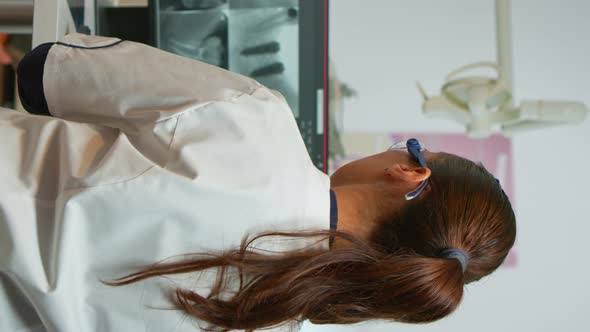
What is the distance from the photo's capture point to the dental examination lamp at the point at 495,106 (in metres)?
1.53

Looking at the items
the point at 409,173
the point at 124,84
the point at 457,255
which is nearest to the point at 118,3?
the point at 124,84

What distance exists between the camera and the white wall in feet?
4.83

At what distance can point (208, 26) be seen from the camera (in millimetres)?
1150

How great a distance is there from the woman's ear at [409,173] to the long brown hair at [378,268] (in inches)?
0.9

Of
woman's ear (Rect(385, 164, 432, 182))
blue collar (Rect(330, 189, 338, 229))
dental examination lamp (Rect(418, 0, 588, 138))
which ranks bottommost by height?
blue collar (Rect(330, 189, 338, 229))

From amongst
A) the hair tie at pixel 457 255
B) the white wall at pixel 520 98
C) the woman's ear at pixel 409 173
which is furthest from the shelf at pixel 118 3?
the hair tie at pixel 457 255

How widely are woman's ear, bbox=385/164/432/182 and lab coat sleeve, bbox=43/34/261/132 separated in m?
0.22

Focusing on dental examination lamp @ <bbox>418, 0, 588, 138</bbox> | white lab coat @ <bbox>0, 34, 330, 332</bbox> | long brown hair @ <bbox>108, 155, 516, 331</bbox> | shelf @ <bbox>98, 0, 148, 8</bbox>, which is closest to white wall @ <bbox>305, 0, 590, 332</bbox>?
dental examination lamp @ <bbox>418, 0, 588, 138</bbox>

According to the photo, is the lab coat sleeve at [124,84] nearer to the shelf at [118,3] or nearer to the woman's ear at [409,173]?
the woman's ear at [409,173]

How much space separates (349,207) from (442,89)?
92 cm

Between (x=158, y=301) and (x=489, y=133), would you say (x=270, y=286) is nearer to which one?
(x=158, y=301)

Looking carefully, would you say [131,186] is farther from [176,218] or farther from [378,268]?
[378,268]

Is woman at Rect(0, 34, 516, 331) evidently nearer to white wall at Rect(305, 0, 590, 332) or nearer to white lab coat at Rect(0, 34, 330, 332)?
white lab coat at Rect(0, 34, 330, 332)

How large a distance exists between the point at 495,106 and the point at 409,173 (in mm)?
886
